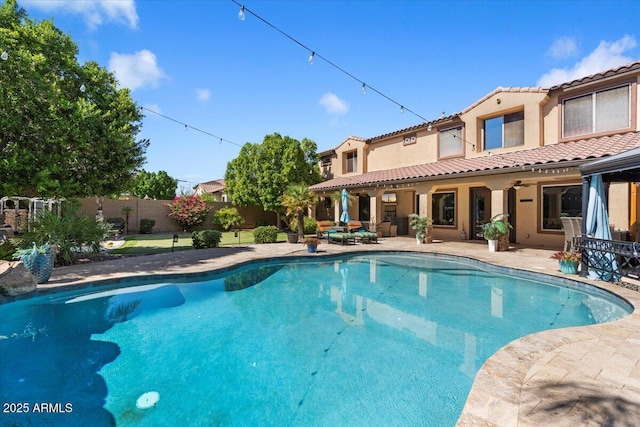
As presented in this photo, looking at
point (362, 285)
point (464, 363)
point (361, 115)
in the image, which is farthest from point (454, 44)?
point (464, 363)

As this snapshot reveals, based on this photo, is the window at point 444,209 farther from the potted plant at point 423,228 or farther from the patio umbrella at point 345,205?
the patio umbrella at point 345,205

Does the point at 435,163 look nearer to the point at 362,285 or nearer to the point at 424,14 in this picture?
the point at 424,14

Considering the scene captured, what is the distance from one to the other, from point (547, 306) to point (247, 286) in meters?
8.38

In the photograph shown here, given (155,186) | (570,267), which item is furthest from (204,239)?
(155,186)

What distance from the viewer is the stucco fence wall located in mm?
22820

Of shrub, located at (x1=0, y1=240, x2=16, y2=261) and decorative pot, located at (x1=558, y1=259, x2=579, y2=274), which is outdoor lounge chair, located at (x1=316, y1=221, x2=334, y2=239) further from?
shrub, located at (x1=0, y1=240, x2=16, y2=261)

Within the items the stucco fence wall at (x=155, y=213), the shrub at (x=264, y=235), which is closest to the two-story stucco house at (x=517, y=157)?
the shrub at (x=264, y=235)

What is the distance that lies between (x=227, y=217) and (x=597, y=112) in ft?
77.9

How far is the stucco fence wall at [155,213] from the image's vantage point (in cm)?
2282

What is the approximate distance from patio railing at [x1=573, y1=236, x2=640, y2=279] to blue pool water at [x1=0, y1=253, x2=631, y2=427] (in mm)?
812

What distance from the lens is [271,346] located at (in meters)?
5.91

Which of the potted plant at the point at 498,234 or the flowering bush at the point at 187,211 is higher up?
the flowering bush at the point at 187,211

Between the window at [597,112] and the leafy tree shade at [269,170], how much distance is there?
16223 millimetres

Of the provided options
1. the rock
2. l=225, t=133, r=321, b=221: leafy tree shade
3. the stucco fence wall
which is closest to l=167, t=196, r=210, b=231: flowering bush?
the stucco fence wall
